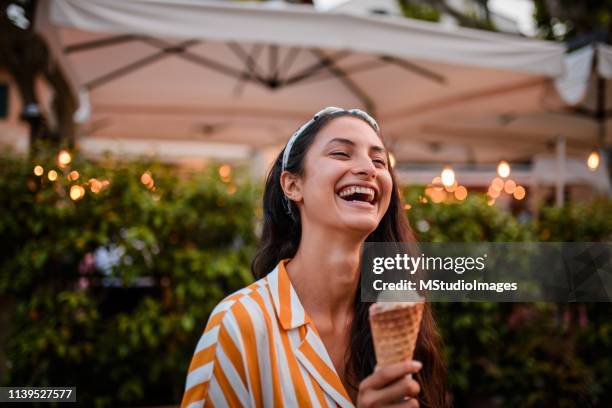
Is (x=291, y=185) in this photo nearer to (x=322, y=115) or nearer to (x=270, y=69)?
(x=322, y=115)

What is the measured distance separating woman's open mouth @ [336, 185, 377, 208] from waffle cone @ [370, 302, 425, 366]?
0.45 m

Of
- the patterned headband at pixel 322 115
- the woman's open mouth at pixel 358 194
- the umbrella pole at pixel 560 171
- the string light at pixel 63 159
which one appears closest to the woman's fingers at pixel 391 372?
the woman's open mouth at pixel 358 194

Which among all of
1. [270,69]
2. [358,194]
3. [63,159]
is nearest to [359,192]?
[358,194]

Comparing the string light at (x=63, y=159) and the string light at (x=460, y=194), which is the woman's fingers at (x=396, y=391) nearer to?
the string light at (x=63, y=159)

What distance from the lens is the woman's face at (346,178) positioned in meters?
1.44

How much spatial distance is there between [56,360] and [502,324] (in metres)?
3.15

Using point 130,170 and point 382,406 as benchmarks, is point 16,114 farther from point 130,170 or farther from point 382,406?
point 382,406

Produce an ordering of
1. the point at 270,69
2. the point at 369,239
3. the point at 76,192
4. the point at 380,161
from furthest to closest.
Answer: the point at 270,69, the point at 76,192, the point at 369,239, the point at 380,161

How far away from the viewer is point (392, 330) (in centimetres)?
105

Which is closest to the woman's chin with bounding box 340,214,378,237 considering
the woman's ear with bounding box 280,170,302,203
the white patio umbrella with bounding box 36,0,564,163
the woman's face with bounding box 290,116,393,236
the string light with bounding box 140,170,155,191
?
the woman's face with bounding box 290,116,393,236

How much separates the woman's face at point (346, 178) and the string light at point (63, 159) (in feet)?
7.73

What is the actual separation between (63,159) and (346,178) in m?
2.54

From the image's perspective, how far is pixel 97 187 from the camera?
11.0 ft

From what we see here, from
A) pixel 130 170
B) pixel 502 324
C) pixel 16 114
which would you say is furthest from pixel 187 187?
pixel 16 114
